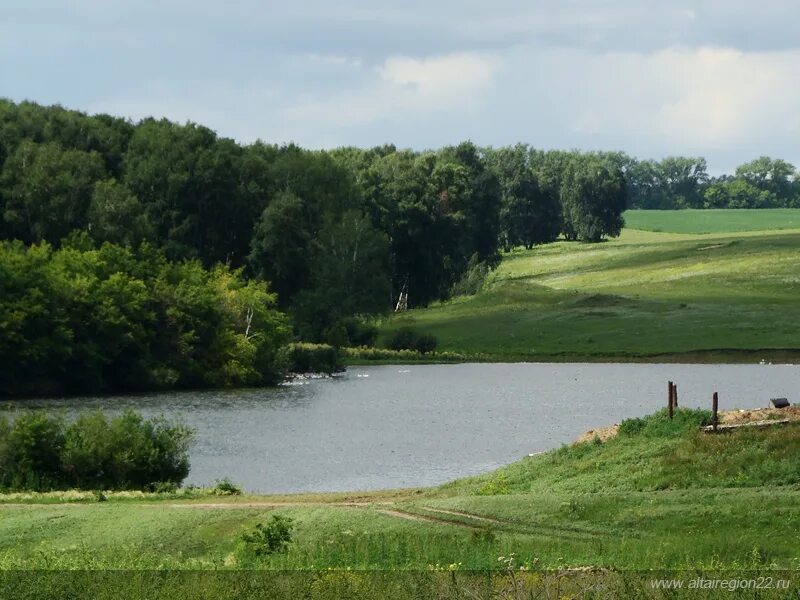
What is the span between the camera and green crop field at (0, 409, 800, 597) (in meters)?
24.2

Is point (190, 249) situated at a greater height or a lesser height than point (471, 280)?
greater

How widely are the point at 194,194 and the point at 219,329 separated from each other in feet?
78.0

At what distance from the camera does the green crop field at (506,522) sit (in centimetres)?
2416

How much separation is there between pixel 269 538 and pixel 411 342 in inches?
3474

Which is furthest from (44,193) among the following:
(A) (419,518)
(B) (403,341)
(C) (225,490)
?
(A) (419,518)

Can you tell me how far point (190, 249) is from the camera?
371 feet

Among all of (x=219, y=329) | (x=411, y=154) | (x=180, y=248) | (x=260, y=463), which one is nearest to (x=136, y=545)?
(x=260, y=463)

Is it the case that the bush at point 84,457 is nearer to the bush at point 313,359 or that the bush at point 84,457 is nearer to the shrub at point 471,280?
the bush at point 313,359

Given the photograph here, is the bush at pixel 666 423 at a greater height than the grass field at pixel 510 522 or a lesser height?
greater

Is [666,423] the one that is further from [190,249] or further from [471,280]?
[471,280]

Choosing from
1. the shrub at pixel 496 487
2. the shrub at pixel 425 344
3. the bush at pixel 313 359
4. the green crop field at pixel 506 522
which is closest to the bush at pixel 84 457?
the green crop field at pixel 506 522

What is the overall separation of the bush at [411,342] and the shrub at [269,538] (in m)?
86.5

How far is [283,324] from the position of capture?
3937 inches

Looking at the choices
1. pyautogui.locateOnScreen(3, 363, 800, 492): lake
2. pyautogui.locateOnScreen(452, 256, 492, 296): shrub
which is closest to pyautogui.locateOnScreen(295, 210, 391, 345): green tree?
pyautogui.locateOnScreen(3, 363, 800, 492): lake
